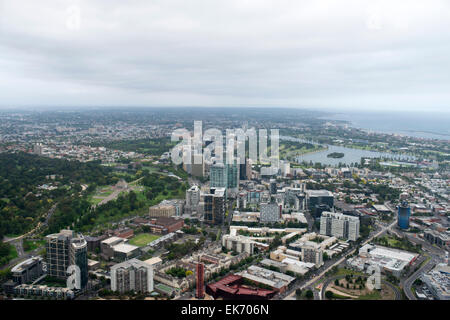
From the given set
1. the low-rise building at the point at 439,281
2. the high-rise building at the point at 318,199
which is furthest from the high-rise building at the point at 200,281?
the high-rise building at the point at 318,199

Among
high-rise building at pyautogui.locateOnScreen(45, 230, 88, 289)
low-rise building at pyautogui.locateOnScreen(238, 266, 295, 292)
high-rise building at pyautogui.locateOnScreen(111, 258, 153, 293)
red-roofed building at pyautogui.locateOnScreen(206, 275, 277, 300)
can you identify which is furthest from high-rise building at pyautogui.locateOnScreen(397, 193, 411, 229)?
high-rise building at pyautogui.locateOnScreen(45, 230, 88, 289)

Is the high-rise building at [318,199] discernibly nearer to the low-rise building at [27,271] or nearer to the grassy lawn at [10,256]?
the low-rise building at [27,271]

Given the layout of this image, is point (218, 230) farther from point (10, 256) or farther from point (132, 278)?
point (10, 256)

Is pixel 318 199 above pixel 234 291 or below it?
above

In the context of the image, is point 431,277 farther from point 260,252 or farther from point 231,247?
point 231,247

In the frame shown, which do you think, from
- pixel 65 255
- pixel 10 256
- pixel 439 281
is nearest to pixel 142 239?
pixel 65 255
